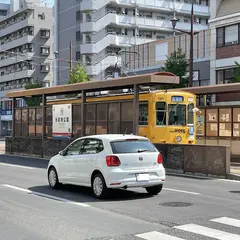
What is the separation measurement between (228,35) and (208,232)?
108 feet

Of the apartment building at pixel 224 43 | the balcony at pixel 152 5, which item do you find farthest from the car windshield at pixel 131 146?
the balcony at pixel 152 5

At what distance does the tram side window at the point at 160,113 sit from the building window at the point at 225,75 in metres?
19.3

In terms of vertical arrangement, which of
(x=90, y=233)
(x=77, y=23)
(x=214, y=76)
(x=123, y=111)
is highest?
(x=77, y=23)

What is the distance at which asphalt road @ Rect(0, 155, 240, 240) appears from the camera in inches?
313

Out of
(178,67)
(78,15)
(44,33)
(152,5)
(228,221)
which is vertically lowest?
(228,221)

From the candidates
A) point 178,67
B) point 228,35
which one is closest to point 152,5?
point 178,67

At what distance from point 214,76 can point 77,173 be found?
98.7 ft

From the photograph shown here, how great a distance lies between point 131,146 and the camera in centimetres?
1202

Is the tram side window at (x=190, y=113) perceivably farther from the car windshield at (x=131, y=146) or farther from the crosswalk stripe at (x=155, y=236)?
the crosswalk stripe at (x=155, y=236)

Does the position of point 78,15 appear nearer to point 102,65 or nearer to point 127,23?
point 127,23

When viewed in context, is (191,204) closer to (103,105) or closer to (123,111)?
(123,111)

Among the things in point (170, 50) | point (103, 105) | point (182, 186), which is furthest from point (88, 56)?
point (182, 186)

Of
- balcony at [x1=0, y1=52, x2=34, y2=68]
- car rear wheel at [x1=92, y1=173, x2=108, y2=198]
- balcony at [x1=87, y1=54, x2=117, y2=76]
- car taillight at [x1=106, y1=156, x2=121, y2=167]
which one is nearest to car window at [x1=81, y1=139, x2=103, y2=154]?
car taillight at [x1=106, y1=156, x2=121, y2=167]

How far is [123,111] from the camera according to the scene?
22.4 meters
